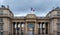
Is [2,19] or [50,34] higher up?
[2,19]

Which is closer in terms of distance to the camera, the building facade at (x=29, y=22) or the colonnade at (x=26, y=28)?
the building facade at (x=29, y=22)

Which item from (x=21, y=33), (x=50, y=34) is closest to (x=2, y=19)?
(x=21, y=33)

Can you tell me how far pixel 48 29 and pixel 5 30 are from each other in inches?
930

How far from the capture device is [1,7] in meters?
118

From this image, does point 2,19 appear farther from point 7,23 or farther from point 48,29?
point 48,29

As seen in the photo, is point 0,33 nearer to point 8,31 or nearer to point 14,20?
point 8,31

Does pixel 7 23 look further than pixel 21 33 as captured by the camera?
No

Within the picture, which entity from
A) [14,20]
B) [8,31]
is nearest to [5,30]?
[8,31]

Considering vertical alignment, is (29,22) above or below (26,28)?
above

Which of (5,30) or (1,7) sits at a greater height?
(1,7)

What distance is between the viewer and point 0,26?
116 meters

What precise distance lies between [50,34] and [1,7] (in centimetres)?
2818

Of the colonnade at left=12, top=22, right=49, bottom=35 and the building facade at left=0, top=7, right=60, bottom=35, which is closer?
the building facade at left=0, top=7, right=60, bottom=35

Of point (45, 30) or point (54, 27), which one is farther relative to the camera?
point (45, 30)
